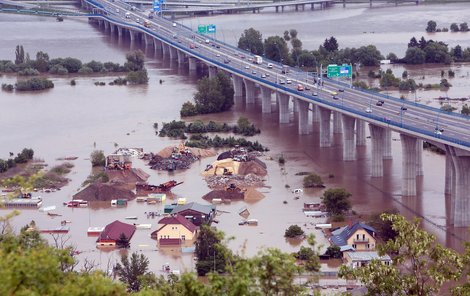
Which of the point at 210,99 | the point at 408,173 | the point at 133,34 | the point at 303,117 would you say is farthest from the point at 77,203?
the point at 133,34

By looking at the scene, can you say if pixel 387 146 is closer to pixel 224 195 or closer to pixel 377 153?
pixel 377 153

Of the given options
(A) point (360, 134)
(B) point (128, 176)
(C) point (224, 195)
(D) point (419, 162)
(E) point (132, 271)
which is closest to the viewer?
(E) point (132, 271)

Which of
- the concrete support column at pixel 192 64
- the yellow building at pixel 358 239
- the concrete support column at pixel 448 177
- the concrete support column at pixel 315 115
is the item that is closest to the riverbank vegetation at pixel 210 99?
the concrete support column at pixel 315 115

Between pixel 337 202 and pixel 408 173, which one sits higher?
pixel 408 173

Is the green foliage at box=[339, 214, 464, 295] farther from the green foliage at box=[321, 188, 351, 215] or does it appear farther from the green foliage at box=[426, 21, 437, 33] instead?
the green foliage at box=[426, 21, 437, 33]

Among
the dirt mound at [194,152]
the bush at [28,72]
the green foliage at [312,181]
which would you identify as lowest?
the green foliage at [312,181]

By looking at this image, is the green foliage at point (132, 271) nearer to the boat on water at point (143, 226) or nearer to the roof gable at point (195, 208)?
the boat on water at point (143, 226)

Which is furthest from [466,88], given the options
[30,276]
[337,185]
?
[30,276]
